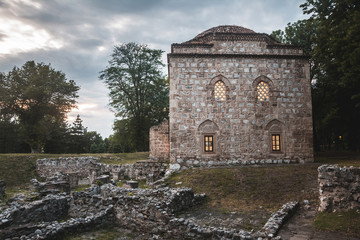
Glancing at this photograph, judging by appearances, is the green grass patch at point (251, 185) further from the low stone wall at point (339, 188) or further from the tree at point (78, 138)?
the tree at point (78, 138)

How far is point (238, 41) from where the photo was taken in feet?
59.1

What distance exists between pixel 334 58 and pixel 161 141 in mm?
15944

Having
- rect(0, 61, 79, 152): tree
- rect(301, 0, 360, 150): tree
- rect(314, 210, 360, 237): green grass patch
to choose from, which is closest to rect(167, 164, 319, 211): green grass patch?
rect(314, 210, 360, 237): green grass patch

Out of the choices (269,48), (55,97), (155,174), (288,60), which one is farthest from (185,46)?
(55,97)

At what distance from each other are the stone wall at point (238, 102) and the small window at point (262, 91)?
236mm

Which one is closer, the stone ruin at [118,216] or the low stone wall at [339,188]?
the stone ruin at [118,216]

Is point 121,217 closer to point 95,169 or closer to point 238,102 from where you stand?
point 238,102

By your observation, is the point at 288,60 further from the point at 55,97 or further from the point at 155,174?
the point at 55,97

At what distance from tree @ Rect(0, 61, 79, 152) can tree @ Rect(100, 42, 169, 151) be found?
6.40 meters

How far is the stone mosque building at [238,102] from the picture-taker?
17031 mm

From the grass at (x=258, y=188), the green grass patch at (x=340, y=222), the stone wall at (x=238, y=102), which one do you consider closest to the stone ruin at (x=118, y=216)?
the grass at (x=258, y=188)

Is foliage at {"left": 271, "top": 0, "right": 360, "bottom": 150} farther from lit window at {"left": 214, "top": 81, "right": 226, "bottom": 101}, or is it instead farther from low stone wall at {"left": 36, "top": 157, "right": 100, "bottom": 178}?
low stone wall at {"left": 36, "top": 157, "right": 100, "bottom": 178}

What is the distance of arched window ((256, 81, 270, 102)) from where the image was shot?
17750 millimetres

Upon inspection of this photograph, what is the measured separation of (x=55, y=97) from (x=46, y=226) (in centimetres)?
2856
